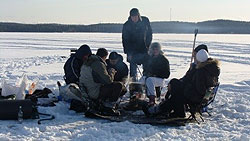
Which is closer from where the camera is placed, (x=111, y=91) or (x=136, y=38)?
(x=111, y=91)

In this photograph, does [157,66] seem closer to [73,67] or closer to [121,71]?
[121,71]

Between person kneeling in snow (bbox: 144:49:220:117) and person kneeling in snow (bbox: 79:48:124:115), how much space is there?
752 millimetres

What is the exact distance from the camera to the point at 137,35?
8.02 meters

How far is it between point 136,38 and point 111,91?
2.39m

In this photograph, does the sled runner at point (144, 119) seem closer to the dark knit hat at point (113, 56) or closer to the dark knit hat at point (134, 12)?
the dark knit hat at point (113, 56)

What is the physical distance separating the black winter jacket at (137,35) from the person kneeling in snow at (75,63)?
1713 mm

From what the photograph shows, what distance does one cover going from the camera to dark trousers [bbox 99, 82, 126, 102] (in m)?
5.93

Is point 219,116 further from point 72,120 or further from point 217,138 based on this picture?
point 72,120

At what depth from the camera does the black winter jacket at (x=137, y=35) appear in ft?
26.1

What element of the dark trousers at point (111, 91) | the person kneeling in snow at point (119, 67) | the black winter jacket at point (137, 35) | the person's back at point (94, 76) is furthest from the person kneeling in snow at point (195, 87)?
the black winter jacket at point (137, 35)

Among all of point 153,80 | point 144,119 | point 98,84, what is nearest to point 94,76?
point 98,84

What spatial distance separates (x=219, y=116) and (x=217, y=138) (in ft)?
4.10

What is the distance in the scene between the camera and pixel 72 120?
559 cm

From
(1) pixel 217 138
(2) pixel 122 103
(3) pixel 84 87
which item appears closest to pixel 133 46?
(2) pixel 122 103
